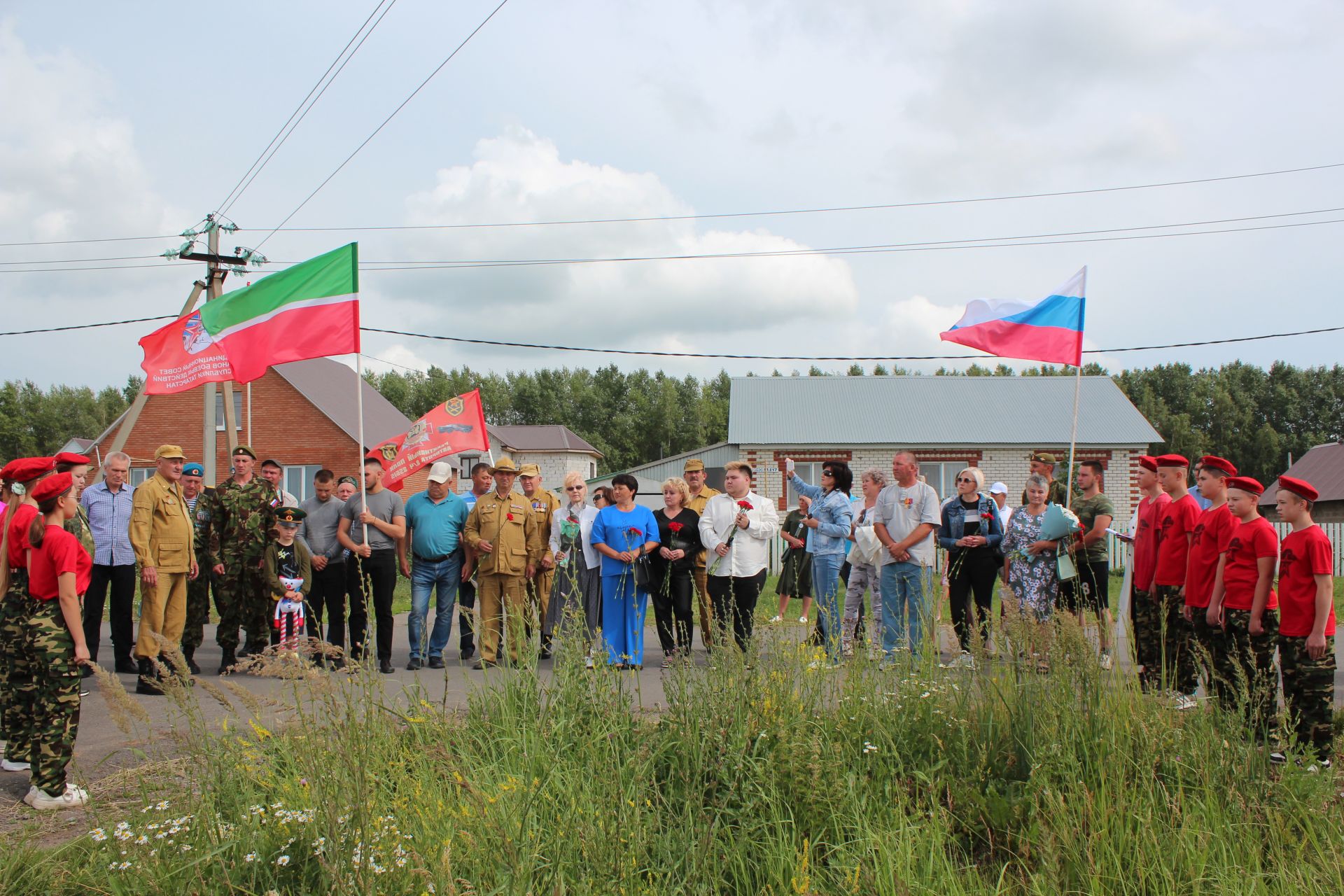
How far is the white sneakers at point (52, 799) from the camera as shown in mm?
4824

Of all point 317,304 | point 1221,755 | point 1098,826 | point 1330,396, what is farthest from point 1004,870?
point 1330,396

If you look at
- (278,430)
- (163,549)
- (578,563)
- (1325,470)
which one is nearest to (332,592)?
(163,549)

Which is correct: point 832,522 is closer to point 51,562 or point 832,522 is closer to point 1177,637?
point 1177,637

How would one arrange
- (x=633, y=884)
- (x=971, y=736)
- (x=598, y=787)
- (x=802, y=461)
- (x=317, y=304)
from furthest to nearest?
(x=802, y=461), (x=317, y=304), (x=971, y=736), (x=598, y=787), (x=633, y=884)

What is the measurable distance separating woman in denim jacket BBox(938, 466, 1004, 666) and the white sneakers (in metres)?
6.51

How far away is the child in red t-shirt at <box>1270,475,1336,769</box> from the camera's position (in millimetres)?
5066

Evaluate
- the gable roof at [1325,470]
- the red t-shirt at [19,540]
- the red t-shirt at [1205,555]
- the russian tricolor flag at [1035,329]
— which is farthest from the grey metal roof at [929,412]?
the red t-shirt at [19,540]

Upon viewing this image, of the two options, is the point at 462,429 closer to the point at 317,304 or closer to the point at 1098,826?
Answer: the point at 317,304

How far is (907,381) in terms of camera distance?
3925 centimetres

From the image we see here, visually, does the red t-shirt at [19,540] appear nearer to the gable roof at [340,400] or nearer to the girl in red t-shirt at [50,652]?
the girl in red t-shirt at [50,652]

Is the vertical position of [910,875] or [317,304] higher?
[317,304]

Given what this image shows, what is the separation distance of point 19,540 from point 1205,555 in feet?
23.1

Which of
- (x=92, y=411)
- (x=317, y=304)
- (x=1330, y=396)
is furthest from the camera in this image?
(x=92, y=411)

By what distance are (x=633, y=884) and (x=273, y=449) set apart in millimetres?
38838
